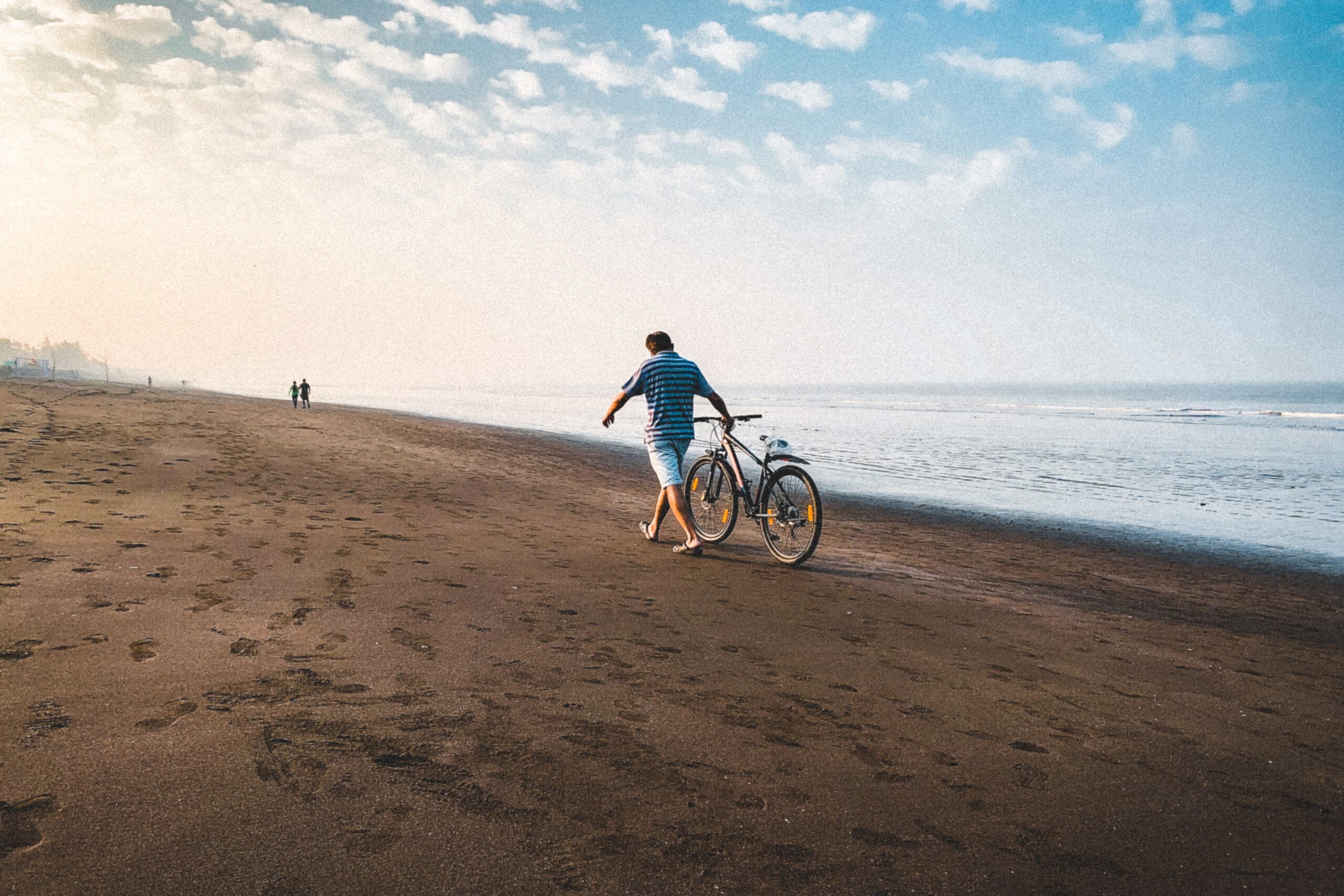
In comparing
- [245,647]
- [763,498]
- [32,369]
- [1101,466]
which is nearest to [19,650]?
[245,647]

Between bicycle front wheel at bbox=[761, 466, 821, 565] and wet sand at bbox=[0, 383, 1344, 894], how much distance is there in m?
0.45

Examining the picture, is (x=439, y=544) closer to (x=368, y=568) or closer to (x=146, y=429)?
(x=368, y=568)

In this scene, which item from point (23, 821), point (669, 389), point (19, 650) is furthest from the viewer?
point (669, 389)

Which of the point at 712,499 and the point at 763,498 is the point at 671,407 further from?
the point at 763,498

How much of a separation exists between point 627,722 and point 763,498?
14.8 feet

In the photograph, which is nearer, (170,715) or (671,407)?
(170,715)

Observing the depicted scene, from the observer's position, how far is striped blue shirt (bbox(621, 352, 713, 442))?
Result: 291 inches

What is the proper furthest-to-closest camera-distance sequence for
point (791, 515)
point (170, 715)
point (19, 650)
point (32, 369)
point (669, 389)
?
point (32, 369) → point (669, 389) → point (791, 515) → point (19, 650) → point (170, 715)

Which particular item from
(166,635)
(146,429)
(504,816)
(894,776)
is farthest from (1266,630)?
(146,429)

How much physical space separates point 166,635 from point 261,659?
0.72m

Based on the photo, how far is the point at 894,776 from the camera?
113 inches

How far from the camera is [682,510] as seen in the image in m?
7.54

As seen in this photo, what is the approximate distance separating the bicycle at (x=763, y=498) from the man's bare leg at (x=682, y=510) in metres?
0.13

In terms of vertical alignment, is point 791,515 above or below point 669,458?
below
